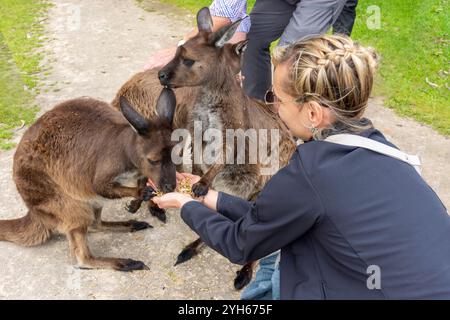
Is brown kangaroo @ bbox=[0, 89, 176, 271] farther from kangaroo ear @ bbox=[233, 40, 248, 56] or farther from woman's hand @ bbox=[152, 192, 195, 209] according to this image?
kangaroo ear @ bbox=[233, 40, 248, 56]

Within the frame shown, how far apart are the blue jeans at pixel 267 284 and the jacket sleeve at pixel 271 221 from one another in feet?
0.69

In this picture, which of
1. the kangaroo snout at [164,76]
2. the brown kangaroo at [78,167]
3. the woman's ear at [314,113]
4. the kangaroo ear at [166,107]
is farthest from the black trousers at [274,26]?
the woman's ear at [314,113]

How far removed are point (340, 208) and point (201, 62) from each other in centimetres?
179

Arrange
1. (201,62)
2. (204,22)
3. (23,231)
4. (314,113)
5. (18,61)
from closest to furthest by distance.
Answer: (314,113) < (23,231) < (201,62) < (204,22) < (18,61)

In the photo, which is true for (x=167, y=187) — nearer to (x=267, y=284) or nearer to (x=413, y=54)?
(x=267, y=284)

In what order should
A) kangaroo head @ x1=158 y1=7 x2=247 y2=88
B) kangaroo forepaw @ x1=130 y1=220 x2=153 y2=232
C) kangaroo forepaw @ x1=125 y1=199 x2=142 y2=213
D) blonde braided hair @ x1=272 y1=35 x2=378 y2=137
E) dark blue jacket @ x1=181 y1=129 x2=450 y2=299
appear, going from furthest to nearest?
1. kangaroo forepaw @ x1=125 y1=199 x2=142 y2=213
2. kangaroo forepaw @ x1=130 y1=220 x2=153 y2=232
3. kangaroo head @ x1=158 y1=7 x2=247 y2=88
4. blonde braided hair @ x1=272 y1=35 x2=378 y2=137
5. dark blue jacket @ x1=181 y1=129 x2=450 y2=299

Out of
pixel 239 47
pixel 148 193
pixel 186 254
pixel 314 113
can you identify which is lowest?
pixel 186 254

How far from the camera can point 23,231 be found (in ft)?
9.70

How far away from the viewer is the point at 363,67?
1.69 m

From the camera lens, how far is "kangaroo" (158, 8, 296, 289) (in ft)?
10.1

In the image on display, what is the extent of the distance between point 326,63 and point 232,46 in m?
1.54

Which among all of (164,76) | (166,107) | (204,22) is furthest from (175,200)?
(204,22)

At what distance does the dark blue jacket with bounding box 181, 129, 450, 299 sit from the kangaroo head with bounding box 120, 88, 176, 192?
3.41 feet

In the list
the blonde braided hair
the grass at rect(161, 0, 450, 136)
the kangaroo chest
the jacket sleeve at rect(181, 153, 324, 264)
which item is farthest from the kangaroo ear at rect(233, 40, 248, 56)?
the grass at rect(161, 0, 450, 136)
